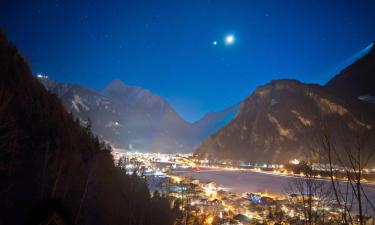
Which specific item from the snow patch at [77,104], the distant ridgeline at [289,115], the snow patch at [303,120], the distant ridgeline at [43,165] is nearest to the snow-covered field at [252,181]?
the distant ridgeline at [289,115]

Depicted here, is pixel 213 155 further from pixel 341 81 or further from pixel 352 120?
pixel 341 81

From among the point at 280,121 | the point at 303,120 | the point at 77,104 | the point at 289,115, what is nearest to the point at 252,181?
the point at 280,121

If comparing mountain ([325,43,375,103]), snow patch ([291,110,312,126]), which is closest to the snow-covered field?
snow patch ([291,110,312,126])

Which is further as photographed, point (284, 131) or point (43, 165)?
point (284, 131)

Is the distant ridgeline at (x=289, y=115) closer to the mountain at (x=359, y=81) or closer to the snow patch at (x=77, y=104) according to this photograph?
the mountain at (x=359, y=81)

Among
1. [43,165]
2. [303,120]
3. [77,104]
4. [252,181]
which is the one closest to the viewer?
[43,165]

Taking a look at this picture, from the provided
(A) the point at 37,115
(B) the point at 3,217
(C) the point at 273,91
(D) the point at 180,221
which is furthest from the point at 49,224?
(C) the point at 273,91

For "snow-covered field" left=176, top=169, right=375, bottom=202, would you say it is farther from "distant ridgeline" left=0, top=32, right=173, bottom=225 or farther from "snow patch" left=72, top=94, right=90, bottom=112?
"snow patch" left=72, top=94, right=90, bottom=112

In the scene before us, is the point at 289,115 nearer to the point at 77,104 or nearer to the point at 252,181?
the point at 252,181
